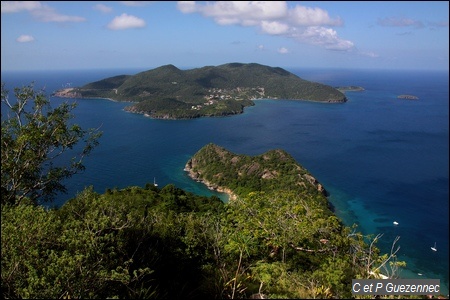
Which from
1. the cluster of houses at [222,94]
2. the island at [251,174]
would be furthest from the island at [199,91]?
the island at [251,174]

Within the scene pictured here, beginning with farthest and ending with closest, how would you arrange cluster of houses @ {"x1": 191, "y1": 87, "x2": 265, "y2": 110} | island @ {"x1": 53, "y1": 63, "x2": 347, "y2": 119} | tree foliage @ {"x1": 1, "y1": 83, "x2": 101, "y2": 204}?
1. cluster of houses @ {"x1": 191, "y1": 87, "x2": 265, "y2": 110}
2. island @ {"x1": 53, "y1": 63, "x2": 347, "y2": 119}
3. tree foliage @ {"x1": 1, "y1": 83, "x2": 101, "y2": 204}

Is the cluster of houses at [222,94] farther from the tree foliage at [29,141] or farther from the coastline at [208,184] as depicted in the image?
the tree foliage at [29,141]

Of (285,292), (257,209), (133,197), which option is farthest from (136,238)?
(133,197)

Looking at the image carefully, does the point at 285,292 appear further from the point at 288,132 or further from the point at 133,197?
the point at 288,132

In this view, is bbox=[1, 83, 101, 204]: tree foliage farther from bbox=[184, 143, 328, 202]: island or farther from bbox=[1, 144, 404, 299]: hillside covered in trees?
bbox=[184, 143, 328, 202]: island

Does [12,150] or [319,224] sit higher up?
[12,150]

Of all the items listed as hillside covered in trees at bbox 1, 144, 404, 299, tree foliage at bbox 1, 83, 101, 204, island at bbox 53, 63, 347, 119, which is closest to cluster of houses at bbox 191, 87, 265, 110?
island at bbox 53, 63, 347, 119
